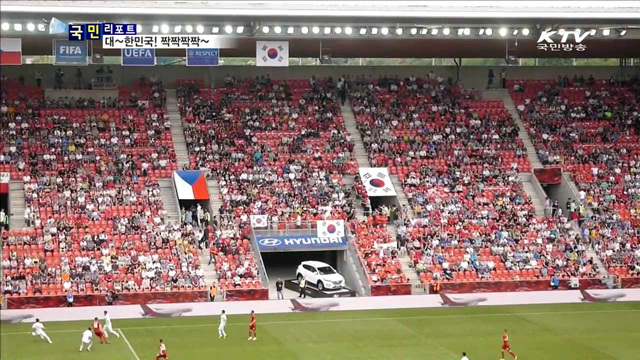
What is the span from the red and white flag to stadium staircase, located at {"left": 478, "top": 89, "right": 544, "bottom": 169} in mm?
16231

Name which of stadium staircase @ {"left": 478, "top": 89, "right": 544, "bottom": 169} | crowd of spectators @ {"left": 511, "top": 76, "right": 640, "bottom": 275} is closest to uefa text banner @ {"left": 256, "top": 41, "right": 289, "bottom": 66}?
stadium staircase @ {"left": 478, "top": 89, "right": 544, "bottom": 169}

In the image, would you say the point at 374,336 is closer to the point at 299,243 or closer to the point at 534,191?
the point at 299,243

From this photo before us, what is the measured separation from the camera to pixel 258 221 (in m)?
53.0

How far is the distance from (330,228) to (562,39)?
556 inches

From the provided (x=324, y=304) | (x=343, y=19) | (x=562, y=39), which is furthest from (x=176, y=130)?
(x=562, y=39)

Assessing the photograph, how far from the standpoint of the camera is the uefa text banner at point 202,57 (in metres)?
50.5

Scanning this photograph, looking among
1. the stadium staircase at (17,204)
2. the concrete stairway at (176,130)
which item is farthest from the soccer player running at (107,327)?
the concrete stairway at (176,130)

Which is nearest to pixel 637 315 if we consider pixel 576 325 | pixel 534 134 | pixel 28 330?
pixel 576 325

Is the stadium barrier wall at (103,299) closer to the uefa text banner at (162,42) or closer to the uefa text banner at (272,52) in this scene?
Result: the uefa text banner at (162,42)

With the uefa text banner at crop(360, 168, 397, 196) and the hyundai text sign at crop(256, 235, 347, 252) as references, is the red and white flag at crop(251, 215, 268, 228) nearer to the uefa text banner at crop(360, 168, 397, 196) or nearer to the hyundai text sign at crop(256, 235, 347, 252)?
the hyundai text sign at crop(256, 235, 347, 252)

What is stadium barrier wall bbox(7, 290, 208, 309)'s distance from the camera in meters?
45.8

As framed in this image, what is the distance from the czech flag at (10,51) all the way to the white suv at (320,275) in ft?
A: 51.2

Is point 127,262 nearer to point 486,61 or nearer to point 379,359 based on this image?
point 379,359

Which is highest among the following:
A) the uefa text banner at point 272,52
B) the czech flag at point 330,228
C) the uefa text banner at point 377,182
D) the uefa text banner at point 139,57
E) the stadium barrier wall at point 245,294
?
the uefa text banner at point 272,52
